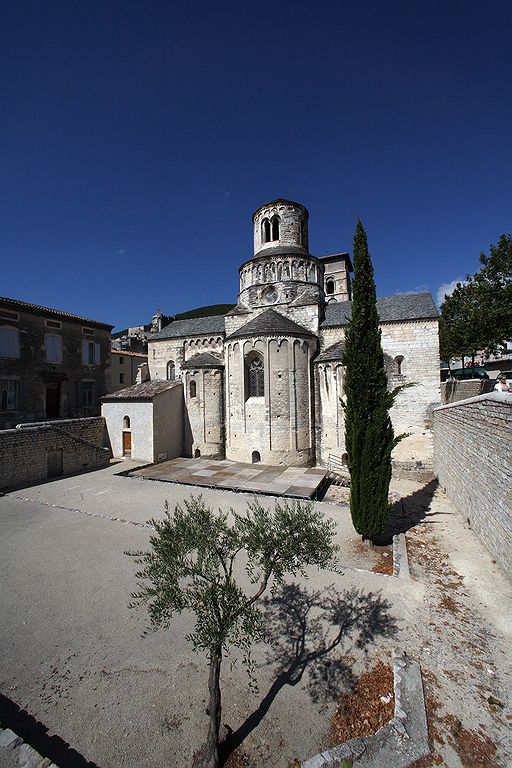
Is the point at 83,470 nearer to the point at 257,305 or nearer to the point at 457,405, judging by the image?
the point at 257,305

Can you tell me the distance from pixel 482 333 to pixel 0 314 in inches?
1210

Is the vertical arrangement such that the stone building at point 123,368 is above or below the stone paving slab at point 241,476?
above

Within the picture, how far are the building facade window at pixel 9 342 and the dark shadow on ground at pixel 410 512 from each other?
22076 mm

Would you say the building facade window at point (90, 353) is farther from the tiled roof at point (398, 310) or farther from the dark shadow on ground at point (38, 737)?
the dark shadow on ground at point (38, 737)

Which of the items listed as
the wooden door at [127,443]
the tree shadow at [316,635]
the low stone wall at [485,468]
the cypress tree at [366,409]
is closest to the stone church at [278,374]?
the wooden door at [127,443]

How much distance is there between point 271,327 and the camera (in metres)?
18.4

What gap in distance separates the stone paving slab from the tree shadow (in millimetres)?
6302

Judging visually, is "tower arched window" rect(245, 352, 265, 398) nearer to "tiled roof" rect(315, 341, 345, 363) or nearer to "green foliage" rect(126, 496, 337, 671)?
"tiled roof" rect(315, 341, 345, 363)

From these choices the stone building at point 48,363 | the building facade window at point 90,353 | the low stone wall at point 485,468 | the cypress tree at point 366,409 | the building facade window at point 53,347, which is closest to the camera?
the low stone wall at point 485,468

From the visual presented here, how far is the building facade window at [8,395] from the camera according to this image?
62.6 feet

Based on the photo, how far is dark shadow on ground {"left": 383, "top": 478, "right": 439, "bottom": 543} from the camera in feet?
33.6

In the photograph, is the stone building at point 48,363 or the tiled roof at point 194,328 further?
the tiled roof at point 194,328

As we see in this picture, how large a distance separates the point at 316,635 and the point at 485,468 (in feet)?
19.2

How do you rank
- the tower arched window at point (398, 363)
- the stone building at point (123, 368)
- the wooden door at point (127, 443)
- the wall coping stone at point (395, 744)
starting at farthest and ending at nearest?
1. the stone building at point (123, 368)
2. the wooden door at point (127, 443)
3. the tower arched window at point (398, 363)
4. the wall coping stone at point (395, 744)
